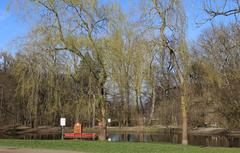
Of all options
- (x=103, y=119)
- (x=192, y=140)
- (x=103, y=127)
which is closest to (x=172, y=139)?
(x=192, y=140)

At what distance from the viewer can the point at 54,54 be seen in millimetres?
30031

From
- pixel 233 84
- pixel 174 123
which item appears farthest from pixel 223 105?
pixel 174 123

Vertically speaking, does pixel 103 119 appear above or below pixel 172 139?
above

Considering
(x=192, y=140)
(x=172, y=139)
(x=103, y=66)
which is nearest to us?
(x=103, y=66)

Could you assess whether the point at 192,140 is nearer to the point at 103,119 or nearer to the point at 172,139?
the point at 172,139

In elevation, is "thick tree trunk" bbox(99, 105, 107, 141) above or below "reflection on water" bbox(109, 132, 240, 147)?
above

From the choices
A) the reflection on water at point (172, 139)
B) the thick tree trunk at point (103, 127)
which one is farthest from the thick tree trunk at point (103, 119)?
the reflection on water at point (172, 139)

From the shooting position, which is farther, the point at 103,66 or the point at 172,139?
the point at 172,139

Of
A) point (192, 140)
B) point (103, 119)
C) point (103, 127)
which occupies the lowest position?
point (192, 140)

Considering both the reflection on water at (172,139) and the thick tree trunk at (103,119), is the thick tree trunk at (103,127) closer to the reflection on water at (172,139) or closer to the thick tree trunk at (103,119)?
the thick tree trunk at (103,119)

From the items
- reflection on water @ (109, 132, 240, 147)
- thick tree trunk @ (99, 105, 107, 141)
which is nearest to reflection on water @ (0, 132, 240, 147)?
reflection on water @ (109, 132, 240, 147)

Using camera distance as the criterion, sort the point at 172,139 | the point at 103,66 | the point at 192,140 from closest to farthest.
A: the point at 103,66 < the point at 192,140 < the point at 172,139

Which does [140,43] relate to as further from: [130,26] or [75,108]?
[75,108]

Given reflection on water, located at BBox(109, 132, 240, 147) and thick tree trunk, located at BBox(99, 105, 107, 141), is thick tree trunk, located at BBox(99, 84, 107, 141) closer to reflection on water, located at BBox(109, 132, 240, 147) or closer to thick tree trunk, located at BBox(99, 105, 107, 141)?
thick tree trunk, located at BBox(99, 105, 107, 141)
